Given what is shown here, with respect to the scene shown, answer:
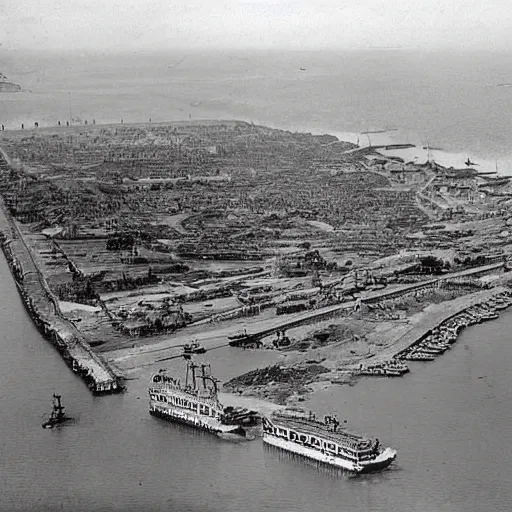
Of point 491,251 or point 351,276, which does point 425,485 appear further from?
point 491,251

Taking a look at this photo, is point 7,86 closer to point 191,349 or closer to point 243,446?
point 191,349

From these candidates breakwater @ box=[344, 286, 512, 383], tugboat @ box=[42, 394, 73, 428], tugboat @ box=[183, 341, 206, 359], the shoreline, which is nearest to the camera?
tugboat @ box=[42, 394, 73, 428]

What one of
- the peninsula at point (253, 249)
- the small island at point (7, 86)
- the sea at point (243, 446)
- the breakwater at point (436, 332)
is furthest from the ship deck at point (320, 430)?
the small island at point (7, 86)

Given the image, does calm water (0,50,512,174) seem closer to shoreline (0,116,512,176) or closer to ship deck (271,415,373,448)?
shoreline (0,116,512,176)

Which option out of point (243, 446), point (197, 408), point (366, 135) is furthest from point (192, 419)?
point (366, 135)

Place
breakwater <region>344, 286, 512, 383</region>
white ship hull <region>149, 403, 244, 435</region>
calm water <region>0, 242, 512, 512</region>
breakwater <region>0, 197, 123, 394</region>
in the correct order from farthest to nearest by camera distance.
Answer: breakwater <region>344, 286, 512, 383</region> → breakwater <region>0, 197, 123, 394</region> → white ship hull <region>149, 403, 244, 435</region> → calm water <region>0, 242, 512, 512</region>

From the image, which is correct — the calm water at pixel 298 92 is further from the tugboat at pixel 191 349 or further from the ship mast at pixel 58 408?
the ship mast at pixel 58 408

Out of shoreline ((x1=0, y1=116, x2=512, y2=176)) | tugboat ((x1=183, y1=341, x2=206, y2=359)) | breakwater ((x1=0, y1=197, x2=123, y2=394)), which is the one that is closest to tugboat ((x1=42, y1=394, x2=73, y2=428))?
breakwater ((x1=0, y1=197, x2=123, y2=394))
